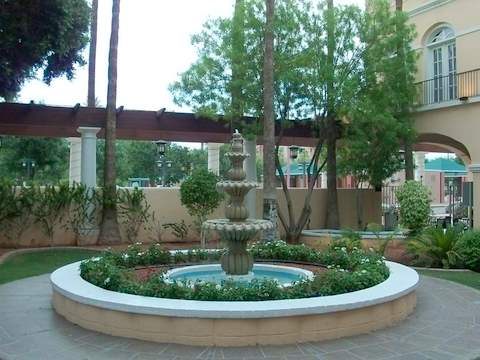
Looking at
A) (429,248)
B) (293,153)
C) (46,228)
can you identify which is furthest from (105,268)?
(293,153)

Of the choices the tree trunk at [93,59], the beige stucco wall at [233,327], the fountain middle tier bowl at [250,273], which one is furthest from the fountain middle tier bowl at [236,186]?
the tree trunk at [93,59]

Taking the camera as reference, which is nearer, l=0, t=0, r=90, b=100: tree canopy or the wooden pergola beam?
l=0, t=0, r=90, b=100: tree canopy

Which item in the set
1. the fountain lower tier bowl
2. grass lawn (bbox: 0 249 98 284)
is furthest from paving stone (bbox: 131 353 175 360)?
grass lawn (bbox: 0 249 98 284)

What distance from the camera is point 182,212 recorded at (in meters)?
17.9

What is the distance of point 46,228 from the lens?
1559cm

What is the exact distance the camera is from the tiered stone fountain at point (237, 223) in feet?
26.5

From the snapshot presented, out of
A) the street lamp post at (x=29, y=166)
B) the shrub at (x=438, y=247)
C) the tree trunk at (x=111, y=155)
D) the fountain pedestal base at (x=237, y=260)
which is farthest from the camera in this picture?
the street lamp post at (x=29, y=166)

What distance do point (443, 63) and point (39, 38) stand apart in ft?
44.9

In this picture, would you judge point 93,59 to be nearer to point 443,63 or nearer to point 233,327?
point 443,63

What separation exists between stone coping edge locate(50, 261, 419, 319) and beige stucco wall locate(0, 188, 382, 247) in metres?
9.22

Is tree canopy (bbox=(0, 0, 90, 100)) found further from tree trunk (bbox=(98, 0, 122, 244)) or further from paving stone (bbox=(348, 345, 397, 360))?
paving stone (bbox=(348, 345, 397, 360))

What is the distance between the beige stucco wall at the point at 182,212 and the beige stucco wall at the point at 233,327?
1006cm

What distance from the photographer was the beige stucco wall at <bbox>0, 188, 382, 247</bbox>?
15.7 meters

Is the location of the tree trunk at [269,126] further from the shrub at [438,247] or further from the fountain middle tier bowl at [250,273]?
the fountain middle tier bowl at [250,273]
